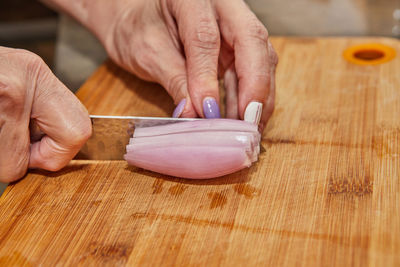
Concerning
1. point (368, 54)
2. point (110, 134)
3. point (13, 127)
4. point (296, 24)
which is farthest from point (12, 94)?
point (296, 24)

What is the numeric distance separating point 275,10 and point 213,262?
4.20ft

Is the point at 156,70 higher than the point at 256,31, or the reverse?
the point at 256,31

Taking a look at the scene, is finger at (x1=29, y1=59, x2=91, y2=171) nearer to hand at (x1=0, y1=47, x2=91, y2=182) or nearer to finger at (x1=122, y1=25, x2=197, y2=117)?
hand at (x1=0, y1=47, x2=91, y2=182)

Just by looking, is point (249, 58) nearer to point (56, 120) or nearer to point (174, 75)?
point (174, 75)

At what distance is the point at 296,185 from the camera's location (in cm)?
91

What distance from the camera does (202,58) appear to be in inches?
40.5

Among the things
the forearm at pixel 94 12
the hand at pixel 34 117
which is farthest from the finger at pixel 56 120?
the forearm at pixel 94 12

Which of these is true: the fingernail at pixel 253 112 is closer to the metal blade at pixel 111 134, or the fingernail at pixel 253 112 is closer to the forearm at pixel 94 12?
the metal blade at pixel 111 134

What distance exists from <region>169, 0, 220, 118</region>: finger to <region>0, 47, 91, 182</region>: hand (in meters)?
0.25

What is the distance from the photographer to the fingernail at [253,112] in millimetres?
1000

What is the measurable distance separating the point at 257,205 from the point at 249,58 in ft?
1.11

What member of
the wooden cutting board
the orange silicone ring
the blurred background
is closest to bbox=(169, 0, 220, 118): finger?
the wooden cutting board

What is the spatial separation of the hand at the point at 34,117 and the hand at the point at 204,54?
0.79 feet

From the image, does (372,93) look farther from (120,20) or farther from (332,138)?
(120,20)
